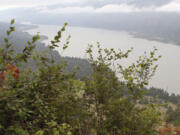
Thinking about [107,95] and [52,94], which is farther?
[107,95]

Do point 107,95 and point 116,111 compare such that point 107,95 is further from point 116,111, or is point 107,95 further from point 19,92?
point 19,92

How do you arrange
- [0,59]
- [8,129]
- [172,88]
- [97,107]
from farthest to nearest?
[172,88], [97,107], [0,59], [8,129]

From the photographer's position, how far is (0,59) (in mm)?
2170

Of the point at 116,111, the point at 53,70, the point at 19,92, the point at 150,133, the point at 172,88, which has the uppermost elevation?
the point at 53,70

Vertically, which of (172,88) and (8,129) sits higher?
Result: (8,129)

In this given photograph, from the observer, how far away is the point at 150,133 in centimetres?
344

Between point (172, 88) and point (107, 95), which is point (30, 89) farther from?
point (172, 88)

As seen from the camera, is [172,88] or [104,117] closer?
[104,117]

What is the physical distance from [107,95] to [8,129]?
7.56 ft

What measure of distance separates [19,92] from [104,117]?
2.08 m

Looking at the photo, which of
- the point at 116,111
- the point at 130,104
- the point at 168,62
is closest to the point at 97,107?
the point at 116,111

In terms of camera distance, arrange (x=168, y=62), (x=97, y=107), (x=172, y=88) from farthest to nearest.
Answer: (x=168, y=62), (x=172, y=88), (x=97, y=107)

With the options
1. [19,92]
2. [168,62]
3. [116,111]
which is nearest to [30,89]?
[19,92]

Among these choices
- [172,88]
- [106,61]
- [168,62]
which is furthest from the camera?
[168,62]
